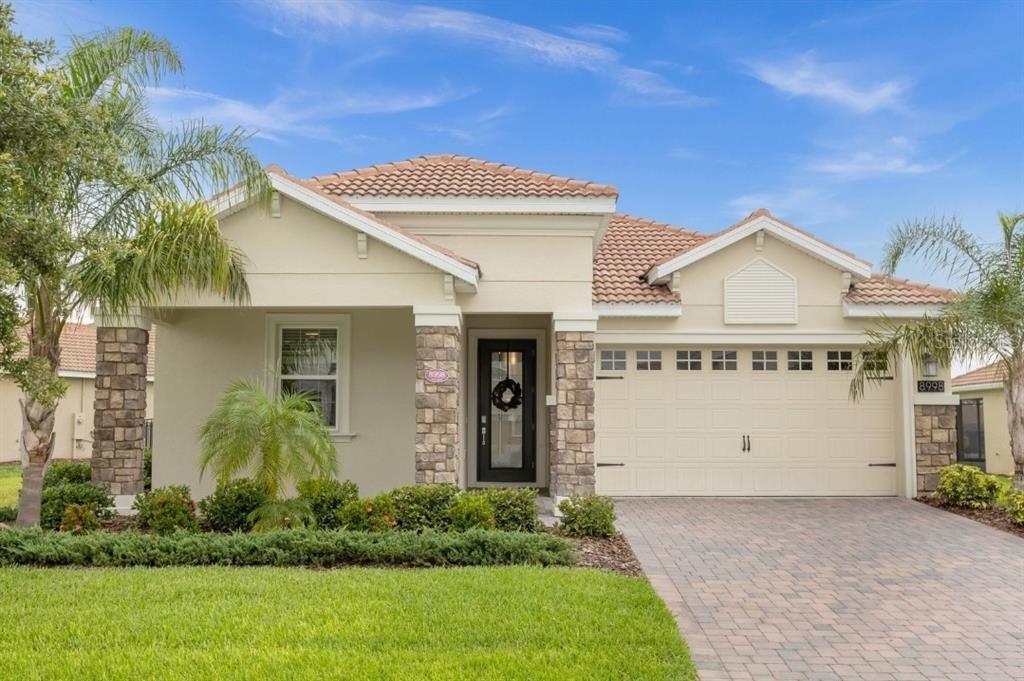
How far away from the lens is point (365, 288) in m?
10.6

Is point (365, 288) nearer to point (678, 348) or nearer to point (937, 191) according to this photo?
point (678, 348)

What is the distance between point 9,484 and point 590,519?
46.9ft

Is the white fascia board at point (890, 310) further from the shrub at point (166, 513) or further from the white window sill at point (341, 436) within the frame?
the shrub at point (166, 513)

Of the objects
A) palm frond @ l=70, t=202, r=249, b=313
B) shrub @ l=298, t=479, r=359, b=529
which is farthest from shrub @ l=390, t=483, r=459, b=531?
palm frond @ l=70, t=202, r=249, b=313

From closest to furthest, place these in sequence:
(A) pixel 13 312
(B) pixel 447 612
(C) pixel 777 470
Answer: (B) pixel 447 612, (A) pixel 13 312, (C) pixel 777 470

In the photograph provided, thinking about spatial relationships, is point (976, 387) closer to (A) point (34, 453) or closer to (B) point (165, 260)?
(B) point (165, 260)

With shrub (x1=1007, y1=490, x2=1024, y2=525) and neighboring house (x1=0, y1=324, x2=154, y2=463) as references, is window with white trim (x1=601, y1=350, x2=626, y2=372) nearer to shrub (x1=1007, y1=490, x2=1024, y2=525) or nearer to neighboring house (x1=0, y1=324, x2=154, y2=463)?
shrub (x1=1007, y1=490, x2=1024, y2=525)

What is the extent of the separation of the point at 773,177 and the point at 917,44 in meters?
4.53

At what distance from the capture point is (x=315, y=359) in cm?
1213

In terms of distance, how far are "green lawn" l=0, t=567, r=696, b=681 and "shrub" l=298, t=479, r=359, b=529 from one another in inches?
76.5

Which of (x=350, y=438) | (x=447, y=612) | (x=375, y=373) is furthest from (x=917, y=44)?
(x=447, y=612)

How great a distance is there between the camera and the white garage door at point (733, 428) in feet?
43.7

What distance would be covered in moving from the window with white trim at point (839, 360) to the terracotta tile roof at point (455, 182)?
17.2 feet

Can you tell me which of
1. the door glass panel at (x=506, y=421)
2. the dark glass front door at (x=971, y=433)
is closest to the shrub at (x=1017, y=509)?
the door glass panel at (x=506, y=421)
